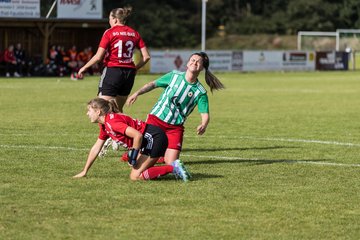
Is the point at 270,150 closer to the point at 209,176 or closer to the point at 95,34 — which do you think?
the point at 209,176

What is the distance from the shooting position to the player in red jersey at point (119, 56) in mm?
12617

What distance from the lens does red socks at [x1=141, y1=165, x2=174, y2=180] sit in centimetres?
1006

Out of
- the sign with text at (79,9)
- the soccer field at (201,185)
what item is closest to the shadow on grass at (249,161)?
the soccer field at (201,185)

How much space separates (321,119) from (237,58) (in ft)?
101

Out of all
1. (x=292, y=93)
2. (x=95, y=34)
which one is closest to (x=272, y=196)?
(x=292, y=93)

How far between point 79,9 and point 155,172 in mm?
34657

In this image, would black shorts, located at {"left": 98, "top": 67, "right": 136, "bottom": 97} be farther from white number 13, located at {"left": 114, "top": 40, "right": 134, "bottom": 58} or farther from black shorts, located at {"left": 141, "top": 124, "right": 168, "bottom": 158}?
black shorts, located at {"left": 141, "top": 124, "right": 168, "bottom": 158}

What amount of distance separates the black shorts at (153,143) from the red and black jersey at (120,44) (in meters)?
2.69

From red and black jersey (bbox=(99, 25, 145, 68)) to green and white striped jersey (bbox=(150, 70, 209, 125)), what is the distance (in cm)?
174

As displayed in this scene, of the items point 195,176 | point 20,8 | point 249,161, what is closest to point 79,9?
point 20,8

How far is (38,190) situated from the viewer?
9.18 meters

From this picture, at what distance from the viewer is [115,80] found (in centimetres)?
1294

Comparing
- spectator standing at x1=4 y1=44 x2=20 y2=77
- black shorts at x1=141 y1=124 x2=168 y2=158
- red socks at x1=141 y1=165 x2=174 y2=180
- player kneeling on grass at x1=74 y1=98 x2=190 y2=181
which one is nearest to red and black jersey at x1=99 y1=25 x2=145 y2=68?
player kneeling on grass at x1=74 y1=98 x2=190 y2=181

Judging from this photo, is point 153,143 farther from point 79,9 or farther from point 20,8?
point 79,9
